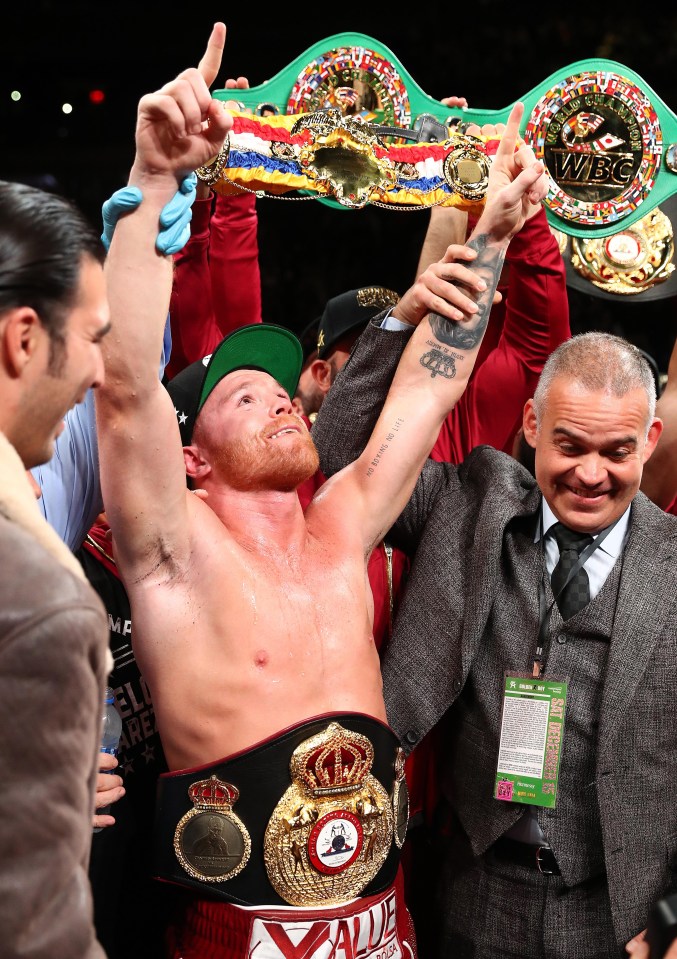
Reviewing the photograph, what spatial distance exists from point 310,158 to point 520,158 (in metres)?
0.35

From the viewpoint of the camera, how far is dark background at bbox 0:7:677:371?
4.10 meters

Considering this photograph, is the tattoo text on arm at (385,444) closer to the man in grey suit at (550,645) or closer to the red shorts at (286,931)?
the man in grey suit at (550,645)

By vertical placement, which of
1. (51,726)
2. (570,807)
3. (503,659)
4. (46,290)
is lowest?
(570,807)

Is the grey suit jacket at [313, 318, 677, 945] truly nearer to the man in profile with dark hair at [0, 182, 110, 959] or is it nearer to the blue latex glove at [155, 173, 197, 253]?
the blue latex glove at [155, 173, 197, 253]

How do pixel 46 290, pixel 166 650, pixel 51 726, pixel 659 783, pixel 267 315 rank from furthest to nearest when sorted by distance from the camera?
pixel 267 315 → pixel 659 783 → pixel 166 650 → pixel 46 290 → pixel 51 726

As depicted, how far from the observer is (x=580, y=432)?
1.73 m

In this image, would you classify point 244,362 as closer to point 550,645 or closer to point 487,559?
point 487,559

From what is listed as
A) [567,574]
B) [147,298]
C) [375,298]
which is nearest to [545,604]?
[567,574]

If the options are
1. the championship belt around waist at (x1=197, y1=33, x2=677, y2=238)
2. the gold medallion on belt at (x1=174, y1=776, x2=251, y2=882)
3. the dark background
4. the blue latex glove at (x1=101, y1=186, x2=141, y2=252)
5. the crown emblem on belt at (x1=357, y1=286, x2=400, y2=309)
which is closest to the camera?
the blue latex glove at (x1=101, y1=186, x2=141, y2=252)

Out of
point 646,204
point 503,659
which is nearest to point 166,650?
point 503,659

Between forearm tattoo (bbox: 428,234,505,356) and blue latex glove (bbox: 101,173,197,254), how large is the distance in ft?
1.72

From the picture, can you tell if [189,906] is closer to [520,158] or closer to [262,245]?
[520,158]

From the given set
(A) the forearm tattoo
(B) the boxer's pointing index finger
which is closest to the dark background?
Answer: (A) the forearm tattoo

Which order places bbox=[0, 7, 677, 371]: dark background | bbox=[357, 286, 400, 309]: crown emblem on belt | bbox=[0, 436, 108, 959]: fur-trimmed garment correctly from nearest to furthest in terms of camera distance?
bbox=[0, 436, 108, 959]: fur-trimmed garment → bbox=[357, 286, 400, 309]: crown emblem on belt → bbox=[0, 7, 677, 371]: dark background
